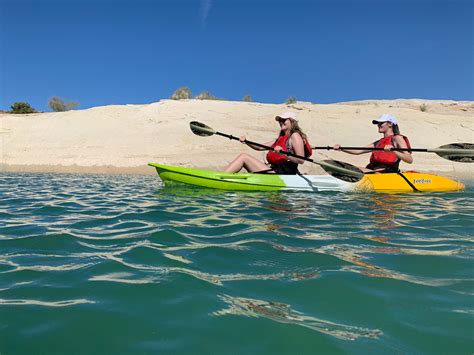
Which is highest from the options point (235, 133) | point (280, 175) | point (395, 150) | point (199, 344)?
point (235, 133)

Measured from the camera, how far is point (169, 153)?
15359mm

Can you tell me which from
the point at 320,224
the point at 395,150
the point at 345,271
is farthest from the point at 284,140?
the point at 345,271

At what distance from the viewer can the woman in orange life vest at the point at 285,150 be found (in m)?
6.62

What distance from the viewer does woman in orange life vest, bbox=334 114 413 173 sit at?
688 cm

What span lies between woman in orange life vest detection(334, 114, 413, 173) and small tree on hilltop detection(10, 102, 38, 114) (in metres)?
26.2

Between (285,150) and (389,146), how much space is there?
1821 millimetres

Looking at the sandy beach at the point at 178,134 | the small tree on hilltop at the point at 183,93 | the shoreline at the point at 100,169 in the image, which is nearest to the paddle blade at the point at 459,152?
the sandy beach at the point at 178,134

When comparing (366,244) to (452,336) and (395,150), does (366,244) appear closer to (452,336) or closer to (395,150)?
(452,336)

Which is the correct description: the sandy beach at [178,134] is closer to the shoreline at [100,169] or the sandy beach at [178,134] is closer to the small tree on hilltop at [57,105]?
the shoreline at [100,169]

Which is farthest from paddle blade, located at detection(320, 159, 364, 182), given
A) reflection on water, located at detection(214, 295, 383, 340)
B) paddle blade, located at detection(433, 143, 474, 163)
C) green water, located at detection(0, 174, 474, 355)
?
reflection on water, located at detection(214, 295, 383, 340)

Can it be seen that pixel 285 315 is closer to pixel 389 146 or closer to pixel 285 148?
pixel 285 148

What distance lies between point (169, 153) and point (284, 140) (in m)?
9.23

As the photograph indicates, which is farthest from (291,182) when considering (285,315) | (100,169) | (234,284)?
(100,169)

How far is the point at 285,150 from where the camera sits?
22.4ft
